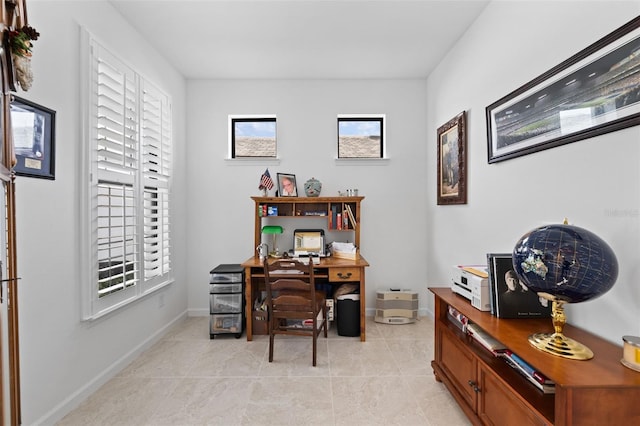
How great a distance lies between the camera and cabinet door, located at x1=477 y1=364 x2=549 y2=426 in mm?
1281

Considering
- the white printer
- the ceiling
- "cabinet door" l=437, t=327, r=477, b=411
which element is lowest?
"cabinet door" l=437, t=327, r=477, b=411

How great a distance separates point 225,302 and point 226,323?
0.70 feet

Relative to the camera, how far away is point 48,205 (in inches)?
70.7

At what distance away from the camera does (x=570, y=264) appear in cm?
117

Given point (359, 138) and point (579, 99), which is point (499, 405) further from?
point (359, 138)

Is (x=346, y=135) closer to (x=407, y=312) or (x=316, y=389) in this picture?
(x=407, y=312)

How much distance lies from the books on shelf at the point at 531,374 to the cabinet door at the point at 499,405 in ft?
0.38

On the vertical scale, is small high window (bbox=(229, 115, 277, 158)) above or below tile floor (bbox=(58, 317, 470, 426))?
above

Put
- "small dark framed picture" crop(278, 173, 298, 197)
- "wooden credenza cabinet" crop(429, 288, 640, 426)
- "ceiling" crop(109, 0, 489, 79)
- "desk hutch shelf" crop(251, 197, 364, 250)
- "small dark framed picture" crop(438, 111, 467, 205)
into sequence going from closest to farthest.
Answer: "wooden credenza cabinet" crop(429, 288, 640, 426), "ceiling" crop(109, 0, 489, 79), "small dark framed picture" crop(438, 111, 467, 205), "desk hutch shelf" crop(251, 197, 364, 250), "small dark framed picture" crop(278, 173, 298, 197)

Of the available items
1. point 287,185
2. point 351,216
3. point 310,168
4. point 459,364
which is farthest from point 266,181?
point 459,364

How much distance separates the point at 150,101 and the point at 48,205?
5.03ft

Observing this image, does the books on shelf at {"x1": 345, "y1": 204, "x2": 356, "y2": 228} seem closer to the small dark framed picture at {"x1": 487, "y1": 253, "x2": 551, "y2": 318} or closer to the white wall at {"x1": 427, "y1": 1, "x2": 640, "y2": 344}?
the white wall at {"x1": 427, "y1": 1, "x2": 640, "y2": 344}

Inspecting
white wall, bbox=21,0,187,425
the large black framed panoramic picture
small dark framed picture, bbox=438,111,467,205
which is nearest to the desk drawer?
small dark framed picture, bbox=438,111,467,205

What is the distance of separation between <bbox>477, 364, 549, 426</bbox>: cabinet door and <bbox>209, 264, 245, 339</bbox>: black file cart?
224cm
